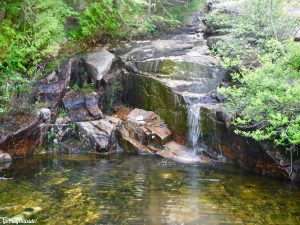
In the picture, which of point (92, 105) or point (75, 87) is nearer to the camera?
point (92, 105)

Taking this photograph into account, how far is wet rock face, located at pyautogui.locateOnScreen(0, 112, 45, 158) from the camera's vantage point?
11.2 meters

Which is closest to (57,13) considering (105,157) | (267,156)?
(105,157)

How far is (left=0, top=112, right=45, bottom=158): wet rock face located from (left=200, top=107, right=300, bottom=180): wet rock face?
5824 millimetres

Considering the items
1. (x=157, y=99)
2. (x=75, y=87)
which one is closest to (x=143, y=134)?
(x=157, y=99)

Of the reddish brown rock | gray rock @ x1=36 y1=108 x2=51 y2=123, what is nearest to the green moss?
the reddish brown rock

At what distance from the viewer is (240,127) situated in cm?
1008

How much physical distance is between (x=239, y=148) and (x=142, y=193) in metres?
3.92

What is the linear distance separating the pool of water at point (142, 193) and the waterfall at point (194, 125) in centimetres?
147

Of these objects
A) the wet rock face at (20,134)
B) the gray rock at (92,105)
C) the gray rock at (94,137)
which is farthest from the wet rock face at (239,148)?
the wet rock face at (20,134)

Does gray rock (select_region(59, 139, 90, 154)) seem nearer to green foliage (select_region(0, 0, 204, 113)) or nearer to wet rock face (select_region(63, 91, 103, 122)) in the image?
wet rock face (select_region(63, 91, 103, 122))

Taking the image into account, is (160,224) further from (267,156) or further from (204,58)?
(204,58)

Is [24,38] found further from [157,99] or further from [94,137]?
[157,99]

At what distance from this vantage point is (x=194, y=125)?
12.6m

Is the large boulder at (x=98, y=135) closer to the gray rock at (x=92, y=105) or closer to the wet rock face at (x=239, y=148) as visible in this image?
the gray rock at (x=92, y=105)
